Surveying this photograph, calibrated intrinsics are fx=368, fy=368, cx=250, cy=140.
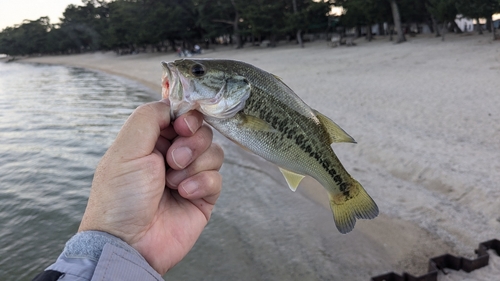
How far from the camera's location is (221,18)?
5969 centimetres

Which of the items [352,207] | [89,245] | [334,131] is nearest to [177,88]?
[89,245]

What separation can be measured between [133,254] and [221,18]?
Result: 61.2 m

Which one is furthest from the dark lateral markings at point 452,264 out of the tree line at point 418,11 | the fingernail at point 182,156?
the tree line at point 418,11

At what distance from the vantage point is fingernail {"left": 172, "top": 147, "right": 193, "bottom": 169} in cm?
247

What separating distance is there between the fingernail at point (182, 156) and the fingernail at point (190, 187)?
0.54ft

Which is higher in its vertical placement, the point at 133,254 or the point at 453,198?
the point at 133,254

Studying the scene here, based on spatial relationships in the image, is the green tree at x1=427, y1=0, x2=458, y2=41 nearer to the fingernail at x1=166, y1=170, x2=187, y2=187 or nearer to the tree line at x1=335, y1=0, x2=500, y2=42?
the tree line at x1=335, y1=0, x2=500, y2=42

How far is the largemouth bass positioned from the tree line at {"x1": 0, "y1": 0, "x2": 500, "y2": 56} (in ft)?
113

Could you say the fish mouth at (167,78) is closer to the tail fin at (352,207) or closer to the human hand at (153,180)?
the human hand at (153,180)

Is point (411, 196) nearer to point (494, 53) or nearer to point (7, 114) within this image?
point (494, 53)

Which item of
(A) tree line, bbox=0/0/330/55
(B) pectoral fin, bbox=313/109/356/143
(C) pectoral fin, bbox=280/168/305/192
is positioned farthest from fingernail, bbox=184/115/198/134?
(A) tree line, bbox=0/0/330/55

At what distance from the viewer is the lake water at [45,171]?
7277mm

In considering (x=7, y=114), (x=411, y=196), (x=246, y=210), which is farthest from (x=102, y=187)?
(x=7, y=114)

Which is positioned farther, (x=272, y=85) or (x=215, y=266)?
(x=215, y=266)
